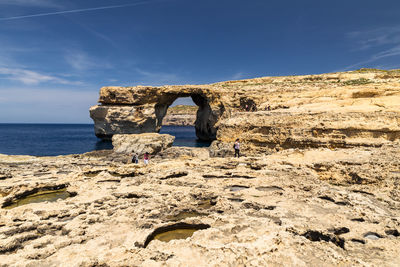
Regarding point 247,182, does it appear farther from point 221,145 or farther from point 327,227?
point 221,145

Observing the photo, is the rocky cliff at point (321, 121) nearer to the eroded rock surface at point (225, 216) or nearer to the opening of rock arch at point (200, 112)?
the eroded rock surface at point (225, 216)

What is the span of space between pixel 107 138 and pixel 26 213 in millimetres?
52423

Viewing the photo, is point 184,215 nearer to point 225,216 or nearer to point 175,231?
point 175,231

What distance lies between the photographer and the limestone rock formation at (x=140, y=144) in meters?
27.3

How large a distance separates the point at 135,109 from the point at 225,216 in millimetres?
46707

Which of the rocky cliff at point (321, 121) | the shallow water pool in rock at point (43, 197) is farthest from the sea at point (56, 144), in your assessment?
the rocky cliff at point (321, 121)

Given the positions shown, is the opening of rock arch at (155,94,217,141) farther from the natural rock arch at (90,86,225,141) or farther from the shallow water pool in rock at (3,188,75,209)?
the shallow water pool in rock at (3,188,75,209)

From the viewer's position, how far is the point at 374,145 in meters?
12.0

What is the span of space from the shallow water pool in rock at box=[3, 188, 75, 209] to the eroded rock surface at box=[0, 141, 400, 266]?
0.95 ft

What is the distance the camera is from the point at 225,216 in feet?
21.6

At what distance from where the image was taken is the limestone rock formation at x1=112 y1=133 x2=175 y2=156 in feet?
89.5

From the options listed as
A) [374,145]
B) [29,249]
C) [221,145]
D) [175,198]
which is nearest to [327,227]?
[175,198]

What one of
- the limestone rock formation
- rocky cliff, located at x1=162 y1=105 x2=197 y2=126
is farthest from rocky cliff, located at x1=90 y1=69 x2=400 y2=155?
rocky cliff, located at x1=162 y1=105 x2=197 y2=126

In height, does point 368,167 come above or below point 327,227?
above
